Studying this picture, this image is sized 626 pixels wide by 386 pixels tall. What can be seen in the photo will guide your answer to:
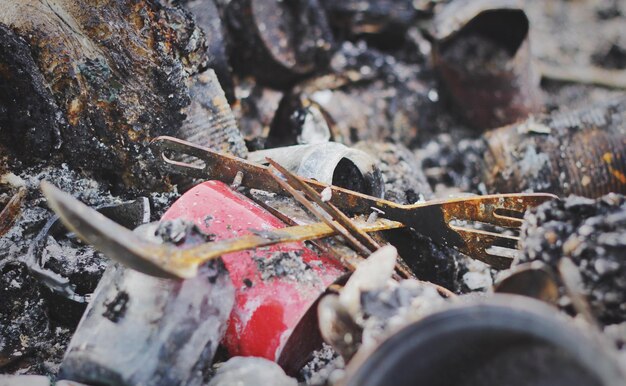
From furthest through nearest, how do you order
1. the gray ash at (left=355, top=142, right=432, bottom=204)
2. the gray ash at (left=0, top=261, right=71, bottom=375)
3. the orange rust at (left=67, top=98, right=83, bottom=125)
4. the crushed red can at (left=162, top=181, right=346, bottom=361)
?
the gray ash at (left=355, top=142, right=432, bottom=204)
the orange rust at (left=67, top=98, right=83, bottom=125)
the gray ash at (left=0, top=261, right=71, bottom=375)
the crushed red can at (left=162, top=181, right=346, bottom=361)

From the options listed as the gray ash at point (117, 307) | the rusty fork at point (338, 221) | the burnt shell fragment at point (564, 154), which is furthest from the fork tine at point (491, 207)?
the gray ash at point (117, 307)

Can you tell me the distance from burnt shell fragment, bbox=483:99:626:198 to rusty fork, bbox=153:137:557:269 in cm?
80

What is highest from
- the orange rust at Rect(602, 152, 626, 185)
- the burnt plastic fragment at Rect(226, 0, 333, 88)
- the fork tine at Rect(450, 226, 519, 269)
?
the burnt plastic fragment at Rect(226, 0, 333, 88)

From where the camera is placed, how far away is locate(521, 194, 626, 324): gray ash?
3.74ft

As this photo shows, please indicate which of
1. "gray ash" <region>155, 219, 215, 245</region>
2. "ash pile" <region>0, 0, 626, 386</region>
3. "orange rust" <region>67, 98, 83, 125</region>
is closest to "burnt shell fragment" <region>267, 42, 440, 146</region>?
"ash pile" <region>0, 0, 626, 386</region>

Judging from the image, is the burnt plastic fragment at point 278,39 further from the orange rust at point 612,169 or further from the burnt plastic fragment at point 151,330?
the burnt plastic fragment at point 151,330

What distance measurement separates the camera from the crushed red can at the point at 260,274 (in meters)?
1.30

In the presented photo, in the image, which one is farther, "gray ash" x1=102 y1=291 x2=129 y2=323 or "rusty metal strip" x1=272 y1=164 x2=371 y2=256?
"rusty metal strip" x1=272 y1=164 x2=371 y2=256

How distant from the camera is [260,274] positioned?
1.37 meters

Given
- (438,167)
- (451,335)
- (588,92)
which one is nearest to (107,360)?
(451,335)

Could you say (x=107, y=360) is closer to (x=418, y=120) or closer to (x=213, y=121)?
(x=213, y=121)

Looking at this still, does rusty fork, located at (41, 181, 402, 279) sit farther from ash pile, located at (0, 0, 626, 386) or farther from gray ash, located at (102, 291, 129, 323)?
gray ash, located at (102, 291, 129, 323)

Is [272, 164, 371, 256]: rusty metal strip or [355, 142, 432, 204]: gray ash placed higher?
[272, 164, 371, 256]: rusty metal strip

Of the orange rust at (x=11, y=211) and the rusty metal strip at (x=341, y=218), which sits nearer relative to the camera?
the rusty metal strip at (x=341, y=218)
